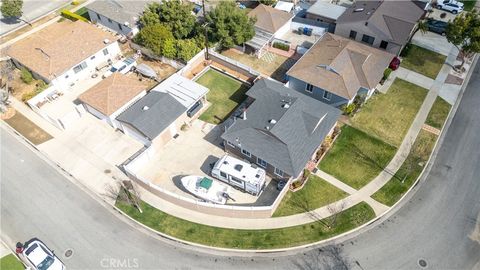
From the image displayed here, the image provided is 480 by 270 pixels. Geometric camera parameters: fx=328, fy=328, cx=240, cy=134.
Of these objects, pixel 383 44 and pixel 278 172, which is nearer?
pixel 278 172

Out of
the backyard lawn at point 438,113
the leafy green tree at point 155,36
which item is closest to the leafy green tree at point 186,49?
the leafy green tree at point 155,36

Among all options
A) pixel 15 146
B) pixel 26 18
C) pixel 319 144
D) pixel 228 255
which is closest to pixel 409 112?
pixel 319 144

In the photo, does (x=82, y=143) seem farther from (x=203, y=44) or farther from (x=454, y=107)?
(x=454, y=107)

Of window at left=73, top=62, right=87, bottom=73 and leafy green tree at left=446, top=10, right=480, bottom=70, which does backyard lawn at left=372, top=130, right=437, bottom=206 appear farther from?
window at left=73, top=62, right=87, bottom=73

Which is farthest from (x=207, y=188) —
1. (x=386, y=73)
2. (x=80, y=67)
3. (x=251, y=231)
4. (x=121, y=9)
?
(x=121, y=9)

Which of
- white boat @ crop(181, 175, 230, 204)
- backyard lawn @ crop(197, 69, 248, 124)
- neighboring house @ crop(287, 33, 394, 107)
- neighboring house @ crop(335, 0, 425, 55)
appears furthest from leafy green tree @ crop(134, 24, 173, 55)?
neighboring house @ crop(335, 0, 425, 55)

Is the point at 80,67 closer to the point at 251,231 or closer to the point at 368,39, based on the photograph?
the point at 251,231
